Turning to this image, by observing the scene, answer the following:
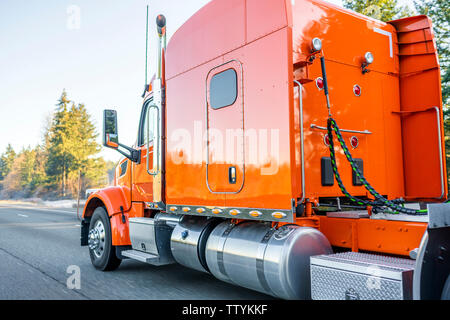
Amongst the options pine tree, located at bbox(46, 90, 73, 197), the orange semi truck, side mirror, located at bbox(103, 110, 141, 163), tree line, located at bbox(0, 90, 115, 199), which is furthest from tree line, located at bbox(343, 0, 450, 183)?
pine tree, located at bbox(46, 90, 73, 197)

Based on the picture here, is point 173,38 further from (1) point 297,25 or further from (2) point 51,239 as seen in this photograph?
(2) point 51,239

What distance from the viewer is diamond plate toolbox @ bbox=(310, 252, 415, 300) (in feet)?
9.31

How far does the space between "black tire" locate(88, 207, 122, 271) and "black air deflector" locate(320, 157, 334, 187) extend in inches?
143

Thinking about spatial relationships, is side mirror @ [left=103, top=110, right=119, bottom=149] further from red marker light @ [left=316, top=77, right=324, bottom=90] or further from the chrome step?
red marker light @ [left=316, top=77, right=324, bottom=90]

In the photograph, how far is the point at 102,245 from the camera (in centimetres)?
659

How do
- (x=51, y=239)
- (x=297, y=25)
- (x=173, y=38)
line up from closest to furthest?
(x=297, y=25)
(x=173, y=38)
(x=51, y=239)

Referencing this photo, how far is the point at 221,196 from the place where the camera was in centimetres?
456

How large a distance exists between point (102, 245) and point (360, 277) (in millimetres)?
4601

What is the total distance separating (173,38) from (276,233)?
123 inches

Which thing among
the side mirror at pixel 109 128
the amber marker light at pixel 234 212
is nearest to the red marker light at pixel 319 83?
the amber marker light at pixel 234 212

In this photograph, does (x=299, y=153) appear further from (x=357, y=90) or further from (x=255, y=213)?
(x=357, y=90)

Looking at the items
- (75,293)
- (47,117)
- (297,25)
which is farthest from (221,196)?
(47,117)

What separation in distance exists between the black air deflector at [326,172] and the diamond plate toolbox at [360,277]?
87 centimetres

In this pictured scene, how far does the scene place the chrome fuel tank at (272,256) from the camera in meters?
3.62
